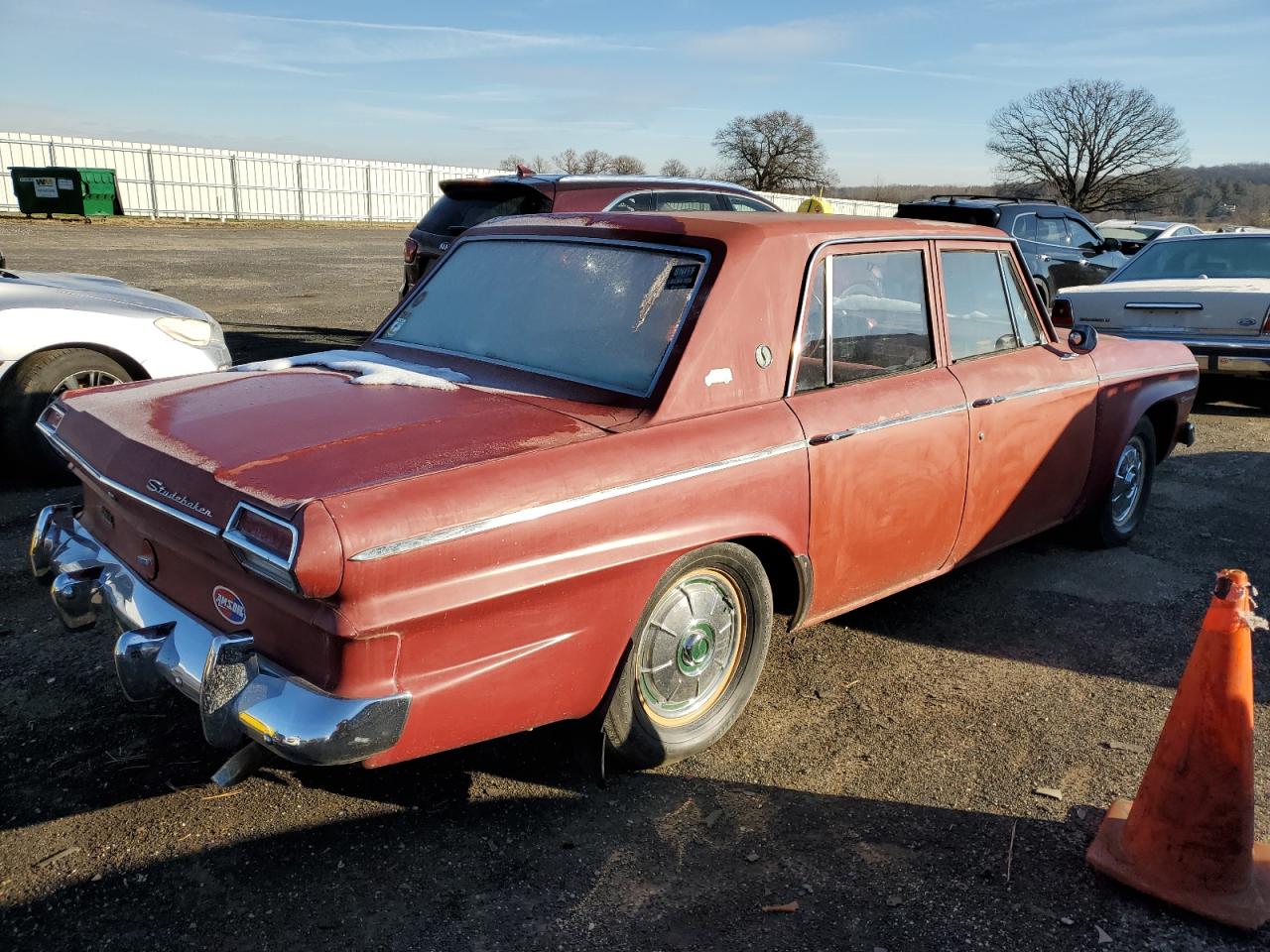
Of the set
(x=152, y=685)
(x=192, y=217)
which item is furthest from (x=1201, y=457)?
(x=192, y=217)

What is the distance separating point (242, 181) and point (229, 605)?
33.6 m

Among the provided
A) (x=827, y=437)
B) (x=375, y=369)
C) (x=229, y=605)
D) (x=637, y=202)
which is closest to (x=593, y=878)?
(x=229, y=605)

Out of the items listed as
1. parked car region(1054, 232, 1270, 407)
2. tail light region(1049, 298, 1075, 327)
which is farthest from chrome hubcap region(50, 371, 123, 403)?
parked car region(1054, 232, 1270, 407)

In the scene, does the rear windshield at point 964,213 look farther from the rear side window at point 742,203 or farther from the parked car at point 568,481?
the parked car at point 568,481

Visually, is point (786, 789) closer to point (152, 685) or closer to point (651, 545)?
point (651, 545)

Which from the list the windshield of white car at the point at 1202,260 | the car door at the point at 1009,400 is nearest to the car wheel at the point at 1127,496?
the car door at the point at 1009,400

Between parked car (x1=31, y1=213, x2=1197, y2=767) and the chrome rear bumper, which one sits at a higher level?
parked car (x1=31, y1=213, x2=1197, y2=767)

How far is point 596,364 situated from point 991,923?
6.30 feet

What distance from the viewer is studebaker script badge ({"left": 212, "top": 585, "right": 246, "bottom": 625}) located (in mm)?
2689

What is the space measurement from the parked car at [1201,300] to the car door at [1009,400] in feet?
11.3

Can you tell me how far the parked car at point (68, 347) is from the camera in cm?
547

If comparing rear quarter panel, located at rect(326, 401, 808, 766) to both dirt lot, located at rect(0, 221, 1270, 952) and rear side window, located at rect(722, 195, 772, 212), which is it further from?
rear side window, located at rect(722, 195, 772, 212)

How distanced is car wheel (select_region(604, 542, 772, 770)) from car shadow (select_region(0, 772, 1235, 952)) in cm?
19

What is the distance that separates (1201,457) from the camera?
24.3ft
